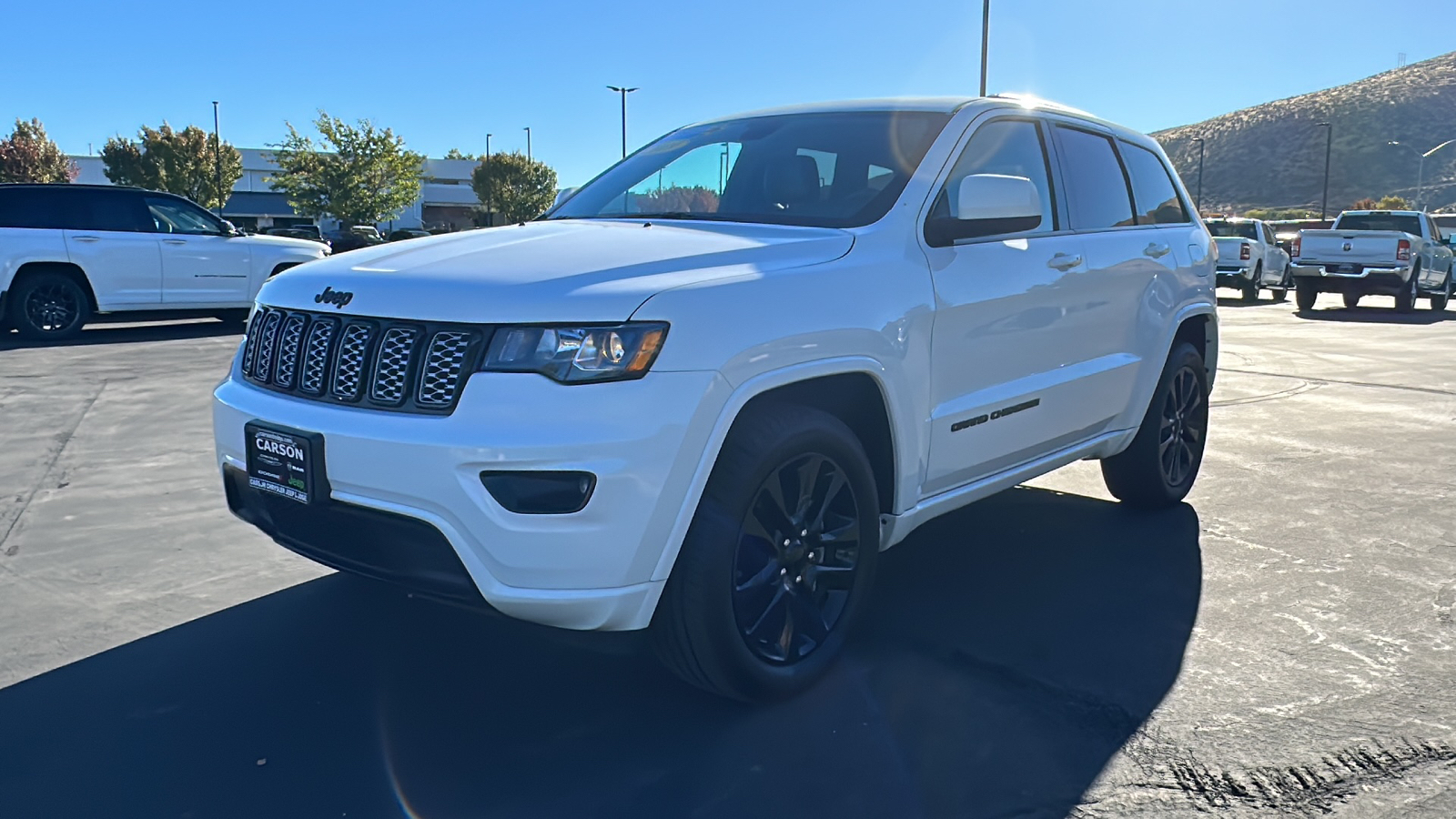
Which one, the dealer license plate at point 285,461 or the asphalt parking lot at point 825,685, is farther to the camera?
the dealer license plate at point 285,461

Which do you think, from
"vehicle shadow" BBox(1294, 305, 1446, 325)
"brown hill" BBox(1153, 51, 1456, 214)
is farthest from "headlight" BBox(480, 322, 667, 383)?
"brown hill" BBox(1153, 51, 1456, 214)

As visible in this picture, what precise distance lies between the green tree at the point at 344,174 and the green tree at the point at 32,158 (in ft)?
50.1

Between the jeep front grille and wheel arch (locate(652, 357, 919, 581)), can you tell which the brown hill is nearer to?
wheel arch (locate(652, 357, 919, 581))

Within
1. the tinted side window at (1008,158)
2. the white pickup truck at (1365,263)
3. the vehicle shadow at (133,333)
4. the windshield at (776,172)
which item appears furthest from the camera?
the white pickup truck at (1365,263)

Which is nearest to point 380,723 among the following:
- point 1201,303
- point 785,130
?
point 785,130

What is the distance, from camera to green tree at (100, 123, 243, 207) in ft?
203

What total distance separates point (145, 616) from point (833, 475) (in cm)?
241

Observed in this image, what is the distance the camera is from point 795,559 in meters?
3.27

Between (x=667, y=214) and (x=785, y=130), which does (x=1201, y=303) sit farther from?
(x=667, y=214)

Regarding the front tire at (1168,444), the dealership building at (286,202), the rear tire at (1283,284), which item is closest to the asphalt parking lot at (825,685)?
the front tire at (1168,444)

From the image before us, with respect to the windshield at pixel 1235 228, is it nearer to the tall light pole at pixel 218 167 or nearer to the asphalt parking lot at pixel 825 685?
the asphalt parking lot at pixel 825 685

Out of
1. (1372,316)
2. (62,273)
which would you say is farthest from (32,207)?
(1372,316)

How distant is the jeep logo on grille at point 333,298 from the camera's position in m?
3.06

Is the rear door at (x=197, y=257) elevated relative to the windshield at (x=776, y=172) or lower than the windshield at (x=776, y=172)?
lower
